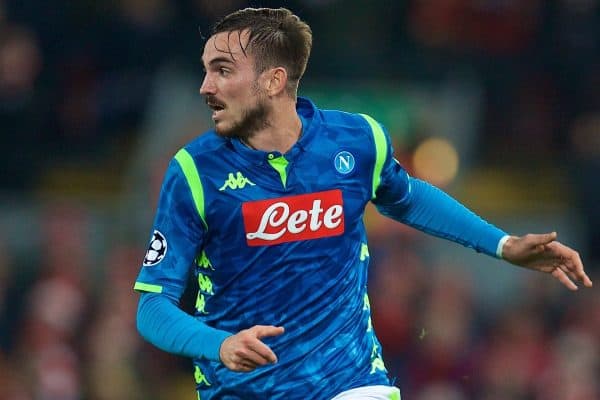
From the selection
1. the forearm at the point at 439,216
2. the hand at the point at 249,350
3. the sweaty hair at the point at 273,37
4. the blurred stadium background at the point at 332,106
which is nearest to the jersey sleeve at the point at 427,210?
the forearm at the point at 439,216

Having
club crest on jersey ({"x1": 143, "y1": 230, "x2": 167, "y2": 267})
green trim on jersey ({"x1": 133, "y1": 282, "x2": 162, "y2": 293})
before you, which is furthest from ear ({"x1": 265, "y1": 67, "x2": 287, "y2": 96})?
green trim on jersey ({"x1": 133, "y1": 282, "x2": 162, "y2": 293})

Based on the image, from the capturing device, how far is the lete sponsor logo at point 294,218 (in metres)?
5.05

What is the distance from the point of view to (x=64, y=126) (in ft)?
38.7

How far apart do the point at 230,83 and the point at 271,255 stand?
25.4 inches

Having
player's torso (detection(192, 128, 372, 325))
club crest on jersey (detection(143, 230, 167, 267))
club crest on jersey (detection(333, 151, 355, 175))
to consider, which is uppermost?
club crest on jersey (detection(333, 151, 355, 175))

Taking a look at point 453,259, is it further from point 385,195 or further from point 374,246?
point 385,195

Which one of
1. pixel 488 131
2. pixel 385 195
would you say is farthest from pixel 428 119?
pixel 385 195

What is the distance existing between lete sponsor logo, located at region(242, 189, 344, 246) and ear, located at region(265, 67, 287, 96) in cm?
41

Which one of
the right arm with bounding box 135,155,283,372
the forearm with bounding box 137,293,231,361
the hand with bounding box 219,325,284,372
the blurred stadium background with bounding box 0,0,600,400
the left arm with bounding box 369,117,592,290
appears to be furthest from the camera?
the blurred stadium background with bounding box 0,0,600,400

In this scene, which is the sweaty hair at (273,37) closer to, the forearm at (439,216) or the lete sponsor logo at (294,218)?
the lete sponsor logo at (294,218)

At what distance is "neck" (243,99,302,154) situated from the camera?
516 centimetres

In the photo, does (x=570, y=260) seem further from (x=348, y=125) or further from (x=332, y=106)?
(x=332, y=106)

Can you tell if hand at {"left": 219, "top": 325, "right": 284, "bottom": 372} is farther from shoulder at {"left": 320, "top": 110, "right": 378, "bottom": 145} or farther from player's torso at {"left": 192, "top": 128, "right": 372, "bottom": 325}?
shoulder at {"left": 320, "top": 110, "right": 378, "bottom": 145}

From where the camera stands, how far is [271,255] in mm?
5082
